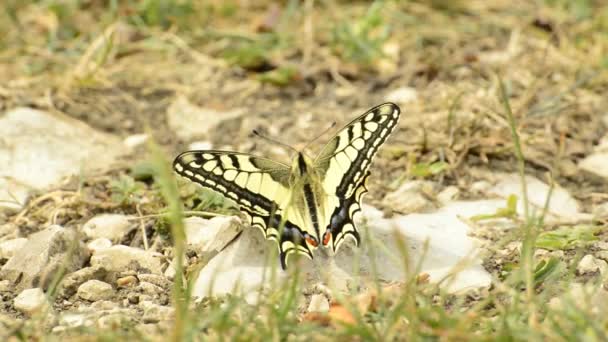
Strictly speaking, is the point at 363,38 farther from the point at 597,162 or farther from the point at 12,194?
the point at 12,194

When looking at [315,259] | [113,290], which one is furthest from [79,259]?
[315,259]

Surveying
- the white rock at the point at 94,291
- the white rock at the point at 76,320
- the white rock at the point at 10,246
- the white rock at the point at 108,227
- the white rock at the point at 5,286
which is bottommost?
the white rock at the point at 76,320

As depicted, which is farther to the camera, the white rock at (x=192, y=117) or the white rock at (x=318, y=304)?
the white rock at (x=192, y=117)

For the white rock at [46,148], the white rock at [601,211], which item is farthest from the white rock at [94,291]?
the white rock at [601,211]

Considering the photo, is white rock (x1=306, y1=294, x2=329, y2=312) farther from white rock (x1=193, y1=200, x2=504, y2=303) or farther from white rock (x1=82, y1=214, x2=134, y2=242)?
white rock (x1=82, y1=214, x2=134, y2=242)

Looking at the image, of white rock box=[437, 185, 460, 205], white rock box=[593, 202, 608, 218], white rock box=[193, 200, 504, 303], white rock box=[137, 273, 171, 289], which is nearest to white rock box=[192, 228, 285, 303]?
white rock box=[193, 200, 504, 303]

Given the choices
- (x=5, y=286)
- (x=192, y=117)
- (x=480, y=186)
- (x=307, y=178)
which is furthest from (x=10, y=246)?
(x=480, y=186)

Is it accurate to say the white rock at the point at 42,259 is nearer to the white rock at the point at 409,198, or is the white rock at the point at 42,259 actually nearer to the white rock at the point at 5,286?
the white rock at the point at 5,286
